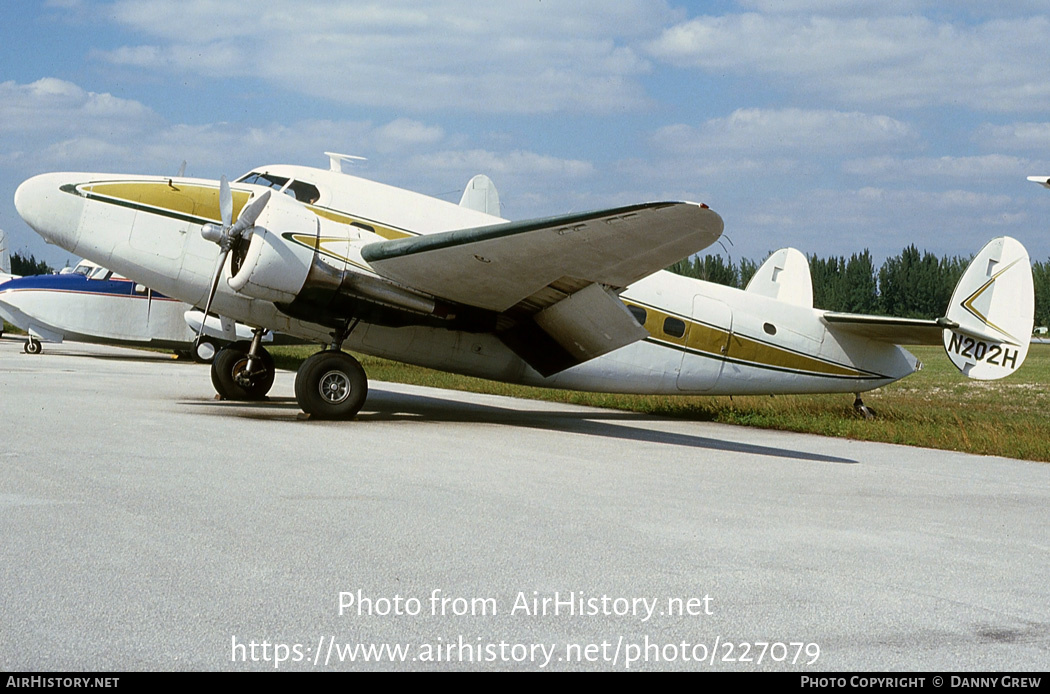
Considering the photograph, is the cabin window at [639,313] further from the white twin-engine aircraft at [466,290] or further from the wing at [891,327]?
the wing at [891,327]

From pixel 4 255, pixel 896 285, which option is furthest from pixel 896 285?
pixel 4 255

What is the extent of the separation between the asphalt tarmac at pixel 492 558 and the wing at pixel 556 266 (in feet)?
7.41

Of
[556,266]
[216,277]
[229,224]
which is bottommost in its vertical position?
[216,277]

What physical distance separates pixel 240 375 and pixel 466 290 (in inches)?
168

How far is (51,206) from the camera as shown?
11.7 m

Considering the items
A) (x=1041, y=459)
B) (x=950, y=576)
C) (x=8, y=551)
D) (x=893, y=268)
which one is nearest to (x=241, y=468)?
(x=8, y=551)

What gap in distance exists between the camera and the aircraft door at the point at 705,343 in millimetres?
14109

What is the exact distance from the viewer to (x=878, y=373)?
15273mm

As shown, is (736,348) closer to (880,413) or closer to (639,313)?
(639,313)

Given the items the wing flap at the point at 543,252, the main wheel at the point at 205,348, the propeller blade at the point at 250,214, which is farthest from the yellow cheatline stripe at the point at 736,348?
the main wheel at the point at 205,348

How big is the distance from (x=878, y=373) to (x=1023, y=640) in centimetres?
1213

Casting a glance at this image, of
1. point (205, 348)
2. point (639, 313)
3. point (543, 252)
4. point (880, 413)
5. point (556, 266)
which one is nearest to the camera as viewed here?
point (543, 252)

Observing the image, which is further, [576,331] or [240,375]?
[240,375]

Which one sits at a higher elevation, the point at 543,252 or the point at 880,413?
the point at 543,252
